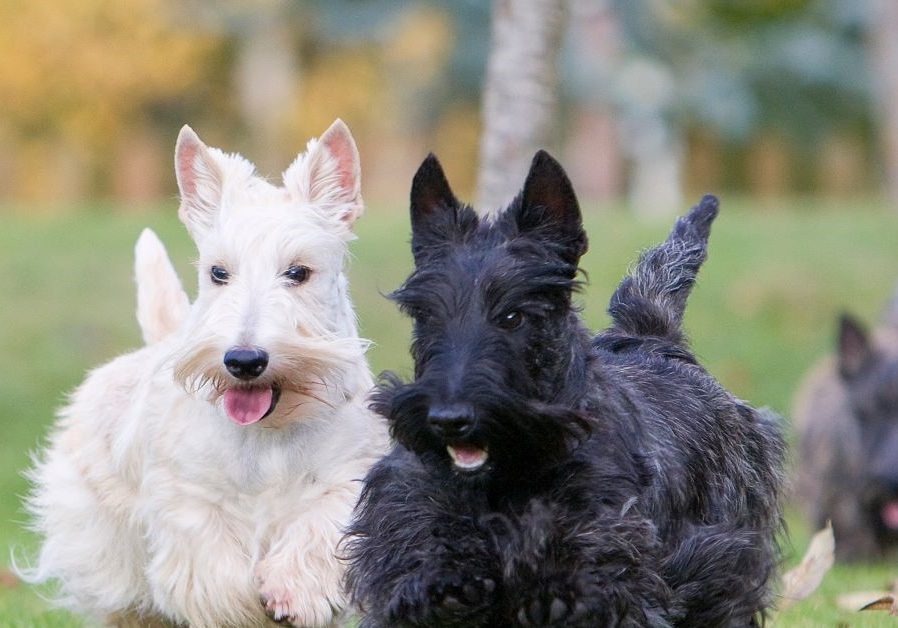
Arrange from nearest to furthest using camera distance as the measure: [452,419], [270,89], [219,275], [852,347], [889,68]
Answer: [452,419], [219,275], [852,347], [889,68], [270,89]

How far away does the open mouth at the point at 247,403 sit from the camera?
5629mm

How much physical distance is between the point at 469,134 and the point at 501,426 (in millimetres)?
35355

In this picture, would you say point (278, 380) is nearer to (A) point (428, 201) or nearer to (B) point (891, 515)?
(A) point (428, 201)

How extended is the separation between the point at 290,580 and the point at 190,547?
418 mm

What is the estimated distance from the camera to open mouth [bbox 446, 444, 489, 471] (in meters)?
4.48

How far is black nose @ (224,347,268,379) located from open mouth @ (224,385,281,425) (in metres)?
0.12

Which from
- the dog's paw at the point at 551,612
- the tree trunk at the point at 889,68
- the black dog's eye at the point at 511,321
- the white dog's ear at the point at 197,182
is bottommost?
the dog's paw at the point at 551,612

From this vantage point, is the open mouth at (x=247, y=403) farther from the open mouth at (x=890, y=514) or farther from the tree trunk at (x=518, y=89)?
the open mouth at (x=890, y=514)

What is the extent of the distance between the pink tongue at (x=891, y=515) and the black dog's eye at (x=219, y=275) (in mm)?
6132

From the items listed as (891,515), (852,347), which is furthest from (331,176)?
(891,515)

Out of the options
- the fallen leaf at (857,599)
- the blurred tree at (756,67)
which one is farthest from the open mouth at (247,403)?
the blurred tree at (756,67)

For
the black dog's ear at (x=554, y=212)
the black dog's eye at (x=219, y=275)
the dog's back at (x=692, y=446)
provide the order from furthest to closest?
the black dog's eye at (x=219, y=275) → the dog's back at (x=692, y=446) → the black dog's ear at (x=554, y=212)

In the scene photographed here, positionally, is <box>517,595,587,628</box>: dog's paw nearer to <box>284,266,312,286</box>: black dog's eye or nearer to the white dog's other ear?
<box>284,266,312,286</box>: black dog's eye

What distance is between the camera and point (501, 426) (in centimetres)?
442
